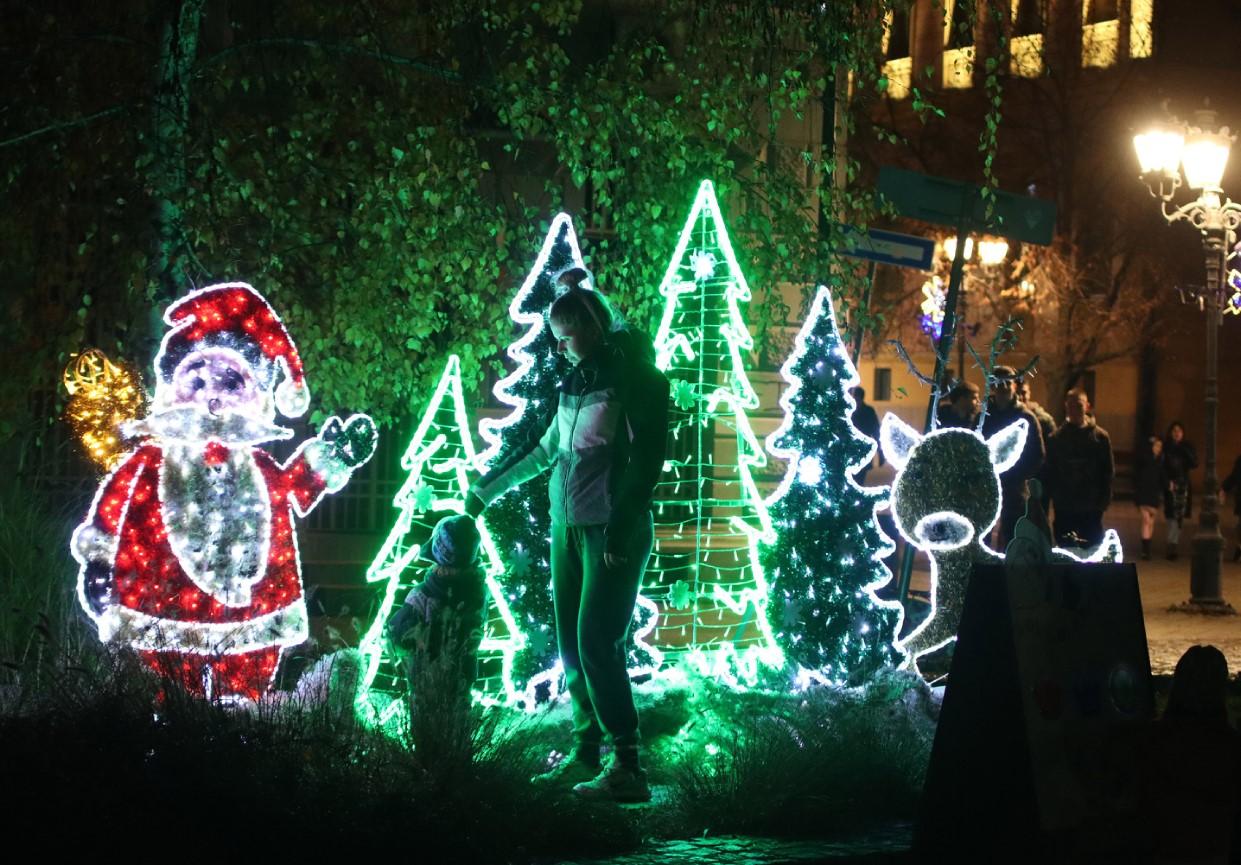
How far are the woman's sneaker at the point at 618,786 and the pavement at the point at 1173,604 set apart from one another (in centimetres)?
372

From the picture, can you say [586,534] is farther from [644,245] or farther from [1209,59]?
[1209,59]

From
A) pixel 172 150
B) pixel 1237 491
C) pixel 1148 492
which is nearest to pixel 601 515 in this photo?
pixel 172 150

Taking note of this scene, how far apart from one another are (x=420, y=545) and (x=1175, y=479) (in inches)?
704

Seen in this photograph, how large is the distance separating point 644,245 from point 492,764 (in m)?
5.43

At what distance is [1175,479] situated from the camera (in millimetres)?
23594

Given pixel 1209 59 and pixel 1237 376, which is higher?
pixel 1209 59

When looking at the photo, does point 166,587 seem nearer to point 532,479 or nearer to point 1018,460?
point 532,479

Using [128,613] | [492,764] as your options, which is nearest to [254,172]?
[128,613]

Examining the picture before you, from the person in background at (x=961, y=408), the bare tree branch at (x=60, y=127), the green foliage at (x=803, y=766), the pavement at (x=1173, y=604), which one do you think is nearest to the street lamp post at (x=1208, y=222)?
the pavement at (x=1173, y=604)

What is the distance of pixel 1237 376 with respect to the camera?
1672 inches

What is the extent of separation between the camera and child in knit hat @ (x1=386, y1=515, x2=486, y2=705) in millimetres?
7348

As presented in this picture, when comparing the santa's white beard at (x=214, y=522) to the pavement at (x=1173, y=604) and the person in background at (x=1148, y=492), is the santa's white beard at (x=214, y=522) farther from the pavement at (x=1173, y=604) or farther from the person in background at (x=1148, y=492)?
the person in background at (x=1148, y=492)

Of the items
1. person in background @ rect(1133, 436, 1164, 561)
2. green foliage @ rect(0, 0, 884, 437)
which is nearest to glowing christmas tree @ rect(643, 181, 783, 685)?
green foliage @ rect(0, 0, 884, 437)

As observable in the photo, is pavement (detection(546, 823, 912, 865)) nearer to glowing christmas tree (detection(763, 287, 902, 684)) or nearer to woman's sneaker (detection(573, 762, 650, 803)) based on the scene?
woman's sneaker (detection(573, 762, 650, 803))
